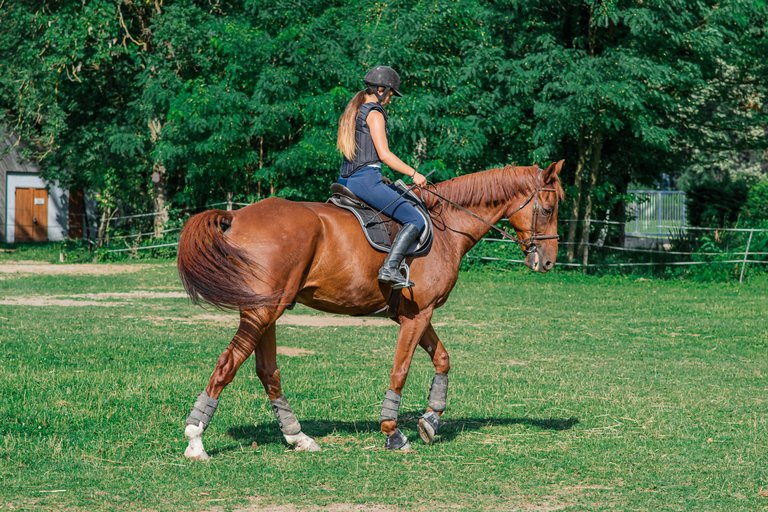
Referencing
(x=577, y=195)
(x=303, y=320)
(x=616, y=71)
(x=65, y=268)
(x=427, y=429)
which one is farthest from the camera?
(x=65, y=268)

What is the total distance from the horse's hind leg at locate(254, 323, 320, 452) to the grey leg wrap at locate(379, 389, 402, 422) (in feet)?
1.88

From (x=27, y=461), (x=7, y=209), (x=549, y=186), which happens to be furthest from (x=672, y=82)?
(x=7, y=209)

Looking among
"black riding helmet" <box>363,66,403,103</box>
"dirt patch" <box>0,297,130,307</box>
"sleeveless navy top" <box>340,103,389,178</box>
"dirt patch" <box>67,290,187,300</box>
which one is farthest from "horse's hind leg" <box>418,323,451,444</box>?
"dirt patch" <box>67,290,187,300</box>

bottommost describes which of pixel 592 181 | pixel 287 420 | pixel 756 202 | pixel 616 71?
pixel 287 420

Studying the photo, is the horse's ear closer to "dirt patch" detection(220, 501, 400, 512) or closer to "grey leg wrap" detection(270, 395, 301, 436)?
"grey leg wrap" detection(270, 395, 301, 436)

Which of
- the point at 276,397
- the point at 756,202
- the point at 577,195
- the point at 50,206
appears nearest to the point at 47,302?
the point at 276,397

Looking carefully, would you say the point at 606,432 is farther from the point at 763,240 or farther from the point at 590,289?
the point at 763,240

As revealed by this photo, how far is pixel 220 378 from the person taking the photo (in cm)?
567

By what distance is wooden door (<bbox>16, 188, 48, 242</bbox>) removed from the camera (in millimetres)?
37281

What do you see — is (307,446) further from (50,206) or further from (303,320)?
(50,206)

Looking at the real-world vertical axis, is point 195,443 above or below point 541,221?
below

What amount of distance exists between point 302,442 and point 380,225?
1.80 meters

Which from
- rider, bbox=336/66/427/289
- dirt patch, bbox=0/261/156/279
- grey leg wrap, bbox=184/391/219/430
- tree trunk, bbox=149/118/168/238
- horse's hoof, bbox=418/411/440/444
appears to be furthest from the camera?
tree trunk, bbox=149/118/168/238

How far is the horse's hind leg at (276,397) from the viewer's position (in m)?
6.18
